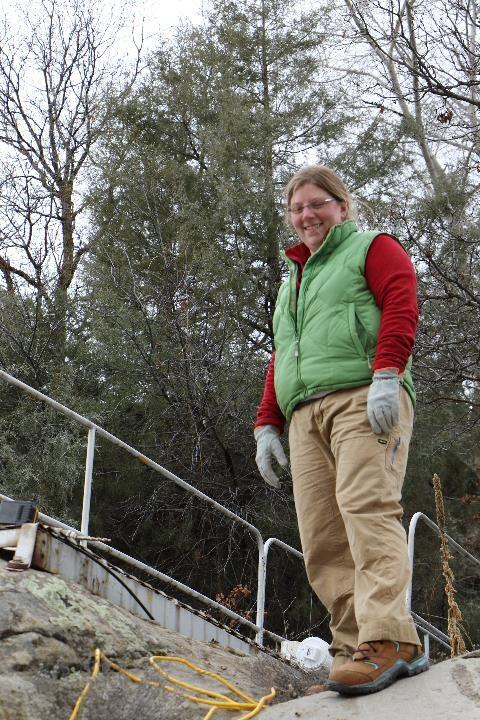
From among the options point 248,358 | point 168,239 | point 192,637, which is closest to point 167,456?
point 248,358

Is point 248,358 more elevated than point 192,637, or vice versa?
point 248,358

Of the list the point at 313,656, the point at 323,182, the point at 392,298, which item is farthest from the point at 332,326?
the point at 313,656

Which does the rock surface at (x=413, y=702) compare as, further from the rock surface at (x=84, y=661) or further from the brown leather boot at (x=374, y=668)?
the rock surface at (x=84, y=661)

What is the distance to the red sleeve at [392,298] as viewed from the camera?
10.0 ft

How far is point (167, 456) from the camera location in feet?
38.9

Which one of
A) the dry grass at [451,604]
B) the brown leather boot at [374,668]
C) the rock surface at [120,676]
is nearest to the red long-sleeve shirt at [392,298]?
the brown leather boot at [374,668]

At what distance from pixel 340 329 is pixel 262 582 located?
315cm

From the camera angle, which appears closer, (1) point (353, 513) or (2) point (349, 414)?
(1) point (353, 513)

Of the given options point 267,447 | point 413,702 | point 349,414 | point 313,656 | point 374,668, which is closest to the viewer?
point 413,702

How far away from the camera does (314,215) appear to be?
344cm

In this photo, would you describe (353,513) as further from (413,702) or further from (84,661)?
(84,661)

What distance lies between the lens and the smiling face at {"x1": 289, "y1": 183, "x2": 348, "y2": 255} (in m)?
3.44

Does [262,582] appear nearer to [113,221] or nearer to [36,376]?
[36,376]

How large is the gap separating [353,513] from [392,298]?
0.75 m
